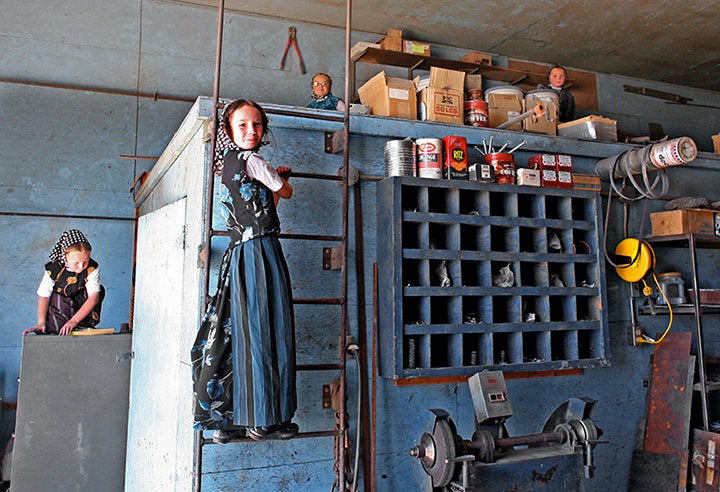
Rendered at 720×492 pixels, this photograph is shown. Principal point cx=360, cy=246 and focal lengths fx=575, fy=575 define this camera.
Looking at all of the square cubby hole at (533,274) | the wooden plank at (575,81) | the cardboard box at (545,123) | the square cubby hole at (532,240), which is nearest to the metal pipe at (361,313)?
the square cubby hole at (533,274)

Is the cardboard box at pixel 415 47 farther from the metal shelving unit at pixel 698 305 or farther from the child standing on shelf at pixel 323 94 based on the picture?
the metal shelving unit at pixel 698 305

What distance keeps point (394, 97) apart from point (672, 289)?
201 centimetres

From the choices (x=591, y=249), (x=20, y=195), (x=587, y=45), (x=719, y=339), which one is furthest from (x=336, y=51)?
(x=719, y=339)

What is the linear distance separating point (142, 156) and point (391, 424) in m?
3.63

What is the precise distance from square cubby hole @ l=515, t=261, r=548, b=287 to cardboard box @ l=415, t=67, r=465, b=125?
0.90m

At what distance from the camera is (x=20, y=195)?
16.0ft

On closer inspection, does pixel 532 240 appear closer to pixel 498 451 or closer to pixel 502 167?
pixel 502 167

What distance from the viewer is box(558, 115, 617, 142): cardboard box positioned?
3.53 metres

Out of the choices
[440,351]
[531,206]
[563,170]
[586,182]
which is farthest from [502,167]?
[440,351]

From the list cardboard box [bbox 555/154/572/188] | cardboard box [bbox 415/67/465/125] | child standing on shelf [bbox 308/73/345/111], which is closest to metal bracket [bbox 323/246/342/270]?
cardboard box [bbox 415/67/465/125]

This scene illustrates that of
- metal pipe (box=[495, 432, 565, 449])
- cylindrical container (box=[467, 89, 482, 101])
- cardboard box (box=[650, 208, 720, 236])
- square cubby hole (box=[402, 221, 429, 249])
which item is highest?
cylindrical container (box=[467, 89, 482, 101])

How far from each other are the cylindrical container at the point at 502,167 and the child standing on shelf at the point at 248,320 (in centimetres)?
126

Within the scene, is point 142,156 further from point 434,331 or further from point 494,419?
point 494,419

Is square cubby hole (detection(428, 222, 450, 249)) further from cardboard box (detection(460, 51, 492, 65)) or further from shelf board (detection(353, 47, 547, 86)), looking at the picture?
cardboard box (detection(460, 51, 492, 65))
